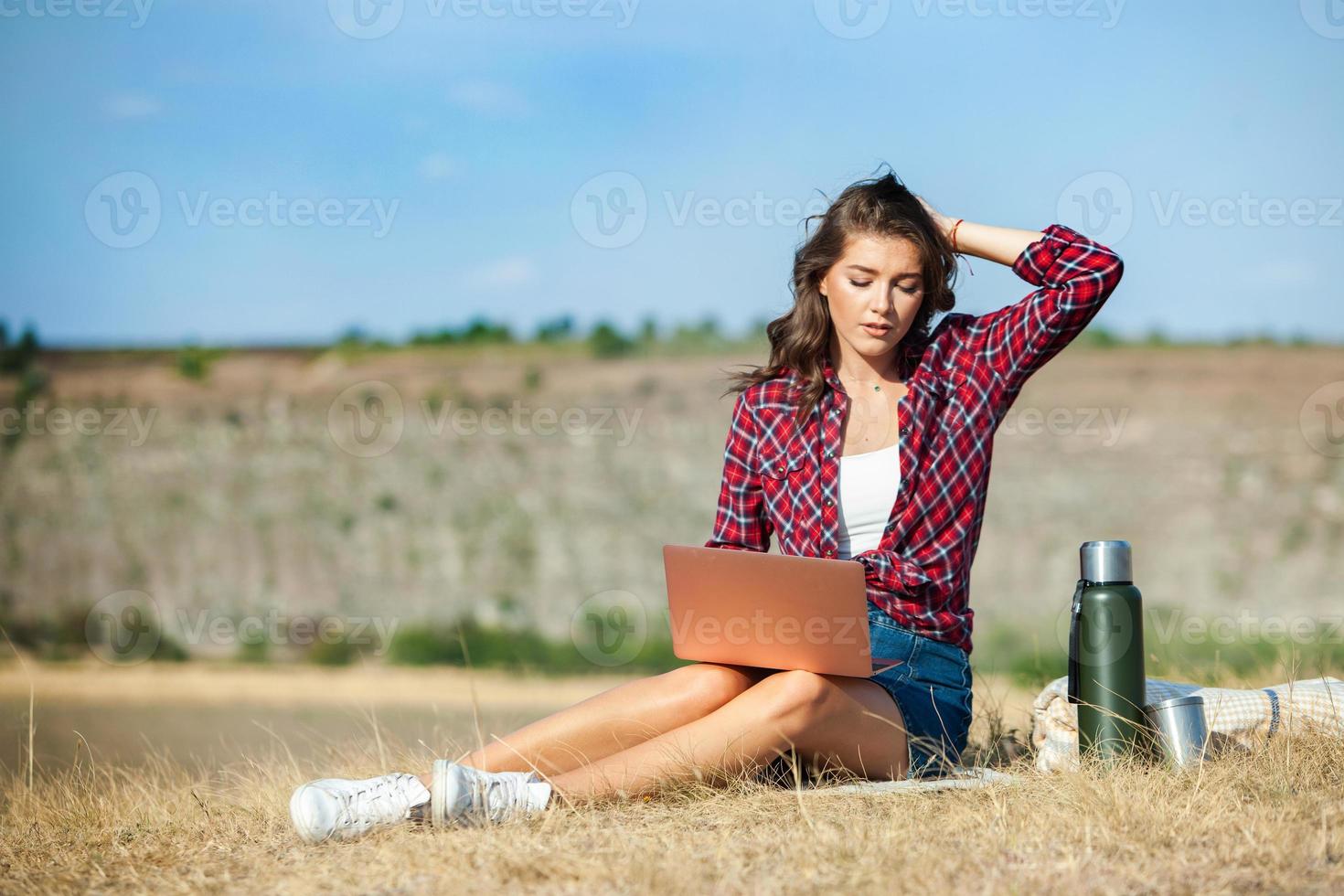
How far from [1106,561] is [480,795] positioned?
5.09ft

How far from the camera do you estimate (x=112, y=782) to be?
3445 mm

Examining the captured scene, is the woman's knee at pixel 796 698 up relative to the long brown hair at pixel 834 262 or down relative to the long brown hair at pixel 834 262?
down

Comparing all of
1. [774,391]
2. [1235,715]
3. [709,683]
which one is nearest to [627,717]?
[709,683]

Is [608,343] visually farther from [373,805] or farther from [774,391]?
[373,805]

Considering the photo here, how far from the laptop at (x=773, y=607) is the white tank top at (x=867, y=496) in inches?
17.9

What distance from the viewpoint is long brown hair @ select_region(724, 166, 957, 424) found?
3.28m

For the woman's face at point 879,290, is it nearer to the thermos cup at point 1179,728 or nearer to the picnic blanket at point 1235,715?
the picnic blanket at point 1235,715

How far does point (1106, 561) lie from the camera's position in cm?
293

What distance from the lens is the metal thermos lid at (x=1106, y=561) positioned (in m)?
2.93

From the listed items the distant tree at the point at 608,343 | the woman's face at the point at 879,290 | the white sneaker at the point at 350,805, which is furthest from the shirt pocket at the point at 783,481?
the distant tree at the point at 608,343

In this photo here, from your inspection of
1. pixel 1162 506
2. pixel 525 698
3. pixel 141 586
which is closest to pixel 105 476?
pixel 141 586

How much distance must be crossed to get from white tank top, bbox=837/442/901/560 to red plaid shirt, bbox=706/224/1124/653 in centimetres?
3

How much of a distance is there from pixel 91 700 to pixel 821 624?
52.2 ft

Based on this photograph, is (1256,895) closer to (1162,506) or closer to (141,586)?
(1162,506)
